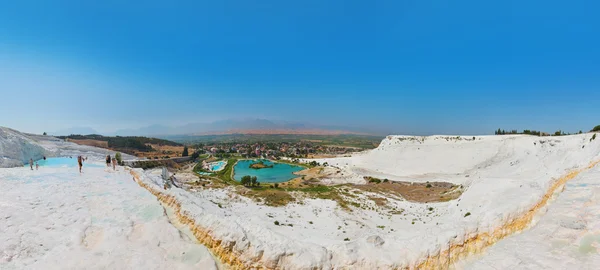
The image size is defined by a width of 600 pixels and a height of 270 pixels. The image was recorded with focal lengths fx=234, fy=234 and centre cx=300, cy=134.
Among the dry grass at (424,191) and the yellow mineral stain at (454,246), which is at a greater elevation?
the yellow mineral stain at (454,246)

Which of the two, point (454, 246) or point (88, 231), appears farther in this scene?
point (88, 231)

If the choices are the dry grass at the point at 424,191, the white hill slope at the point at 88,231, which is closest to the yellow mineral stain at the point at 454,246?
the white hill slope at the point at 88,231

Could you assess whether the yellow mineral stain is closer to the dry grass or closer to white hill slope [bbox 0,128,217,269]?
white hill slope [bbox 0,128,217,269]

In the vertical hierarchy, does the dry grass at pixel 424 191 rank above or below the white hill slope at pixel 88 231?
below

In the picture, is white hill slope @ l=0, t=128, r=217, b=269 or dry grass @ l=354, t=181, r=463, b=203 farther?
dry grass @ l=354, t=181, r=463, b=203

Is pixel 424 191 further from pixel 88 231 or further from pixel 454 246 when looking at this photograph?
pixel 88 231

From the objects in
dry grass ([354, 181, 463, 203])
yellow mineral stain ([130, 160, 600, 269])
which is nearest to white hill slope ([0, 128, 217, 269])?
yellow mineral stain ([130, 160, 600, 269])

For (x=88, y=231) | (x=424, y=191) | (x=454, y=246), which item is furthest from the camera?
(x=424, y=191)

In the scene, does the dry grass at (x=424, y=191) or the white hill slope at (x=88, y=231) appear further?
the dry grass at (x=424, y=191)

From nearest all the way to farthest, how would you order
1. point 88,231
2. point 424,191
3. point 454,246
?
1. point 454,246
2. point 88,231
3. point 424,191

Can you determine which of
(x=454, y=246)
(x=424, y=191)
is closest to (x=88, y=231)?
(x=454, y=246)

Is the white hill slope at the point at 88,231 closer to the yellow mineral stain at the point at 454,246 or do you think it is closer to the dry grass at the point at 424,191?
the yellow mineral stain at the point at 454,246

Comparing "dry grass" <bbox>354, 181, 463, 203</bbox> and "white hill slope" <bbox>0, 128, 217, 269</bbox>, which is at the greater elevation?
"white hill slope" <bbox>0, 128, 217, 269</bbox>
